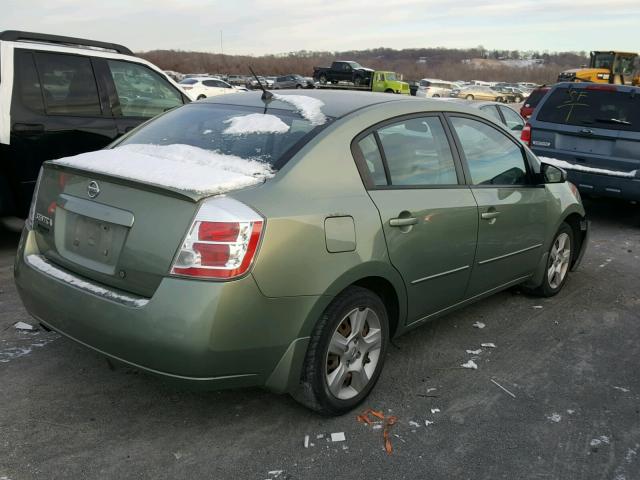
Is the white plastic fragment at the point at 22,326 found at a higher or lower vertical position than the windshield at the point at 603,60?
lower

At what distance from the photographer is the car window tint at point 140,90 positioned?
616cm

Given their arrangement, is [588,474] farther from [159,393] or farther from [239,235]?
[159,393]

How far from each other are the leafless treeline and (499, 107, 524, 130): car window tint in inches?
3615

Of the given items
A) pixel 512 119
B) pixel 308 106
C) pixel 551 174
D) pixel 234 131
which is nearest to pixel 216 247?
pixel 234 131

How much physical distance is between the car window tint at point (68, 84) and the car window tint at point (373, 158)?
12.0 feet

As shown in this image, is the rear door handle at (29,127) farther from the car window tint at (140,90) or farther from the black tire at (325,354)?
the black tire at (325,354)

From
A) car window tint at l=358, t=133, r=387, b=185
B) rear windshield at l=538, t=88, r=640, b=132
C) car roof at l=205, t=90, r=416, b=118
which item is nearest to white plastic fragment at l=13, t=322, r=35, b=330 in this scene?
car roof at l=205, t=90, r=416, b=118

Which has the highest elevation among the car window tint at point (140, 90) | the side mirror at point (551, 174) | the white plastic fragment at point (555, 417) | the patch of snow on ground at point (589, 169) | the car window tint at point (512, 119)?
the car window tint at point (140, 90)

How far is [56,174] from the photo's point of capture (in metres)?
3.05

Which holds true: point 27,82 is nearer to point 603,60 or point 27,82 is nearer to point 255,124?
point 255,124

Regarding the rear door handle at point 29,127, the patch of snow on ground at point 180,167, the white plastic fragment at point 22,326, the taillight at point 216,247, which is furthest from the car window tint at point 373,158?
the rear door handle at point 29,127

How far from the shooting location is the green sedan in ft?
8.24

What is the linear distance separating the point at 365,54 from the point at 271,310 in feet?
542

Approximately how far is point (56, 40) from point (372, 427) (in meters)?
5.02
